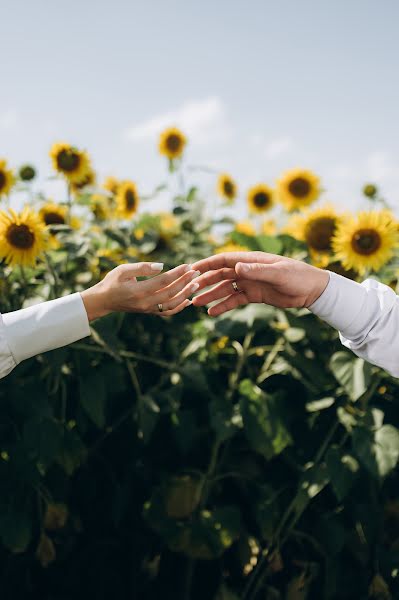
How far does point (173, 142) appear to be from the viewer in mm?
3551

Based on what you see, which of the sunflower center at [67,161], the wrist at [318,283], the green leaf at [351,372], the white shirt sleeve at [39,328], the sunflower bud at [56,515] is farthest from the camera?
the sunflower center at [67,161]

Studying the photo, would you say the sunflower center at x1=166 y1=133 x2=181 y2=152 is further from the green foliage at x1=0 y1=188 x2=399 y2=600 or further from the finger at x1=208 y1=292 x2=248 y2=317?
the finger at x1=208 y1=292 x2=248 y2=317

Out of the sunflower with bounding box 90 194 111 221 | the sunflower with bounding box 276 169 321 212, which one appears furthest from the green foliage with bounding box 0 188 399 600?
the sunflower with bounding box 276 169 321 212

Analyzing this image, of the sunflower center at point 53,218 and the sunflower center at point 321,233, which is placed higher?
the sunflower center at point 53,218

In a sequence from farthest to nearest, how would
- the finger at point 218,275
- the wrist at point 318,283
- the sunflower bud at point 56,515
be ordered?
the sunflower bud at point 56,515, the finger at point 218,275, the wrist at point 318,283

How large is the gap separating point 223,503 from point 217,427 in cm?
38

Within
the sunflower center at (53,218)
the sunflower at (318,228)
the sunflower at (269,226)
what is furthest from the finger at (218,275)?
the sunflower at (269,226)

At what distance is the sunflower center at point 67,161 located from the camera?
103 inches

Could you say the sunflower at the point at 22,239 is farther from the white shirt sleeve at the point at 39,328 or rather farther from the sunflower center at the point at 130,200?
the sunflower center at the point at 130,200

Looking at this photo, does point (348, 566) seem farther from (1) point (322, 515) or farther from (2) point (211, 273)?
(2) point (211, 273)

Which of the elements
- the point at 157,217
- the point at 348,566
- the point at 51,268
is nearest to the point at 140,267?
the point at 51,268

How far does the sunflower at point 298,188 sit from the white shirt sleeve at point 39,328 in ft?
6.80

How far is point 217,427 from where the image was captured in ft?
5.69

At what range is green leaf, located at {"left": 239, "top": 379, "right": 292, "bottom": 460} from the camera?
1.73 metres
